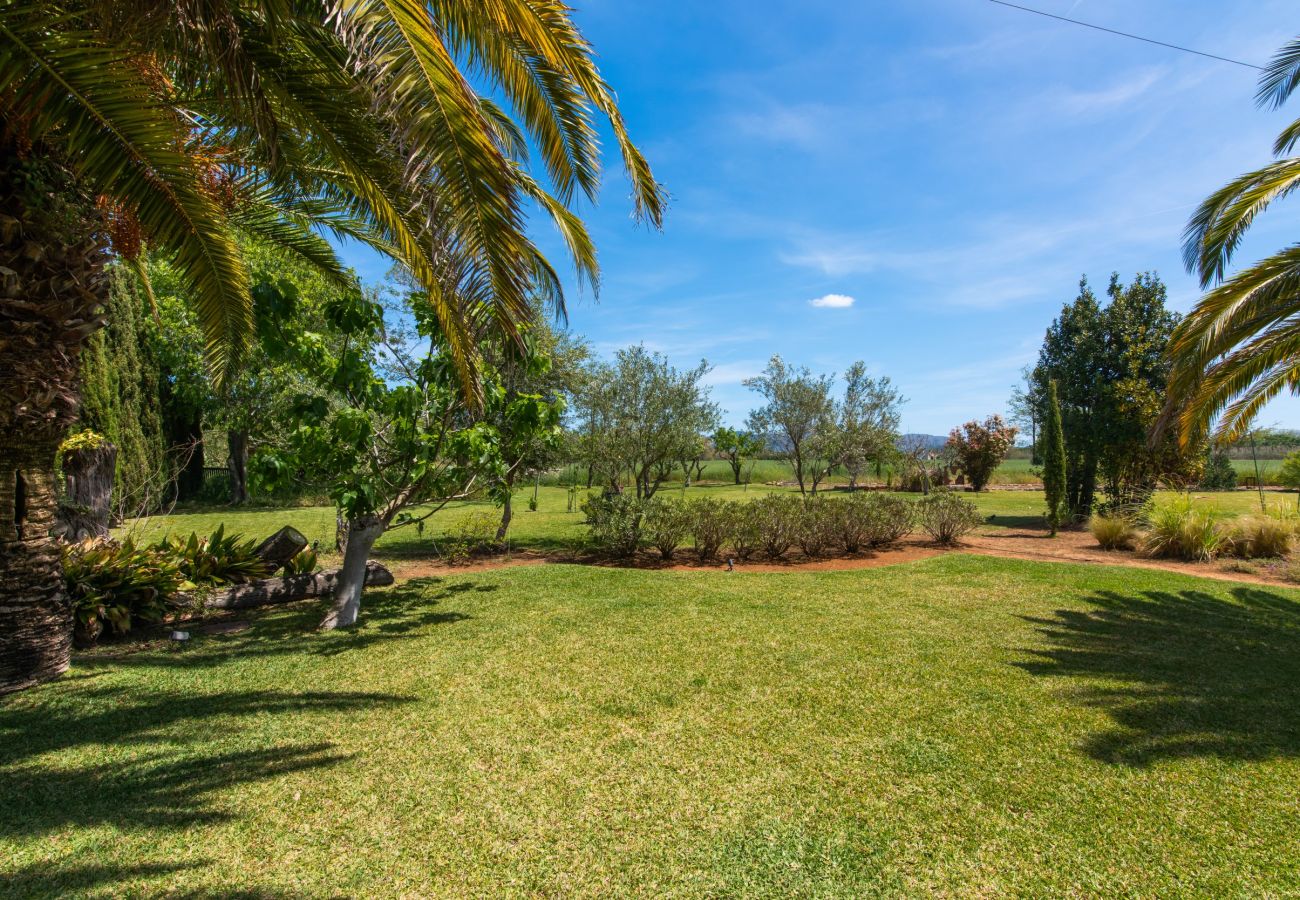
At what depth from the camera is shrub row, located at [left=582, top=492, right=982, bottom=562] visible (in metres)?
10.1

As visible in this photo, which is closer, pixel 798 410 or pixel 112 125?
pixel 112 125

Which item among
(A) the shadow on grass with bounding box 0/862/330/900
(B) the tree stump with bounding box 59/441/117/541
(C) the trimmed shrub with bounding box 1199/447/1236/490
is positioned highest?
(C) the trimmed shrub with bounding box 1199/447/1236/490

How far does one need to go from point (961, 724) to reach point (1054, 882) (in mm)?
1565

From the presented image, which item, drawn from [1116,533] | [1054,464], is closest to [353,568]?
[1116,533]

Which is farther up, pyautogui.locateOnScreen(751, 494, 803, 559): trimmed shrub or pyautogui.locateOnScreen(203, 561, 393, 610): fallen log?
pyautogui.locateOnScreen(751, 494, 803, 559): trimmed shrub

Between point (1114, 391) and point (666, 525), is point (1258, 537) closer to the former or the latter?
point (1114, 391)

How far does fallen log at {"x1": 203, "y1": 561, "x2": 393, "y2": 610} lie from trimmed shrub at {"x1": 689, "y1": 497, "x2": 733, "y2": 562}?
5.08 metres

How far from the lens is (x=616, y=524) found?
10.2 meters

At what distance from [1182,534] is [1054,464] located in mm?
4176

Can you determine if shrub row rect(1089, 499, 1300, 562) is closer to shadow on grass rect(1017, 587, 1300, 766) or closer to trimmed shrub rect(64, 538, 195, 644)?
shadow on grass rect(1017, 587, 1300, 766)

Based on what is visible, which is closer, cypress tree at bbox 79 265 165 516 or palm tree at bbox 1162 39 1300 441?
palm tree at bbox 1162 39 1300 441

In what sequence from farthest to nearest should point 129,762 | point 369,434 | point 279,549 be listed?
point 279,549 < point 369,434 < point 129,762

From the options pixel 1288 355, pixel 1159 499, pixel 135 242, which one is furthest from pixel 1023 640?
pixel 1159 499

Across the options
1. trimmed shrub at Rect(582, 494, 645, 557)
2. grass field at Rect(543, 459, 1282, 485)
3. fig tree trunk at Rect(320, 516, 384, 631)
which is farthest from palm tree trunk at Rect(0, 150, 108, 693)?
grass field at Rect(543, 459, 1282, 485)
